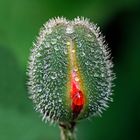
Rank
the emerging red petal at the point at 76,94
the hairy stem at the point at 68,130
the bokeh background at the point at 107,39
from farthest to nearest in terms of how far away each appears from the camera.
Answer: the bokeh background at the point at 107,39 < the hairy stem at the point at 68,130 < the emerging red petal at the point at 76,94

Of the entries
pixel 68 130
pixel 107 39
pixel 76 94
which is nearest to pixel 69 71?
pixel 76 94

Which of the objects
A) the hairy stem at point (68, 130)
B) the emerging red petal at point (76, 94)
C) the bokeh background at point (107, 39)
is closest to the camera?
the emerging red petal at point (76, 94)

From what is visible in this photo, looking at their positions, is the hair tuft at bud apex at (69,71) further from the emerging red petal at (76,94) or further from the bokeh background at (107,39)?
the bokeh background at (107,39)

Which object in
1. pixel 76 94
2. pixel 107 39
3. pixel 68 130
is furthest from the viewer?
pixel 107 39

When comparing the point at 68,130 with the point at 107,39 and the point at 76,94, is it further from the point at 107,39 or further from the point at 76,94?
the point at 107,39

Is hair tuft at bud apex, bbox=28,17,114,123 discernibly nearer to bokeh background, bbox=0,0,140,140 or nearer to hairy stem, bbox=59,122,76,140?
hairy stem, bbox=59,122,76,140

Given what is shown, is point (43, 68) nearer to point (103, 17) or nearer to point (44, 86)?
→ point (44, 86)

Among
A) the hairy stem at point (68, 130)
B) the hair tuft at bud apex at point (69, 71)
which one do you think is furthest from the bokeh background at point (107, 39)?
the hair tuft at bud apex at point (69, 71)

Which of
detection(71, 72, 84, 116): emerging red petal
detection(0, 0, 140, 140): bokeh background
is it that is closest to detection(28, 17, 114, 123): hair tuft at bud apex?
detection(71, 72, 84, 116): emerging red petal
